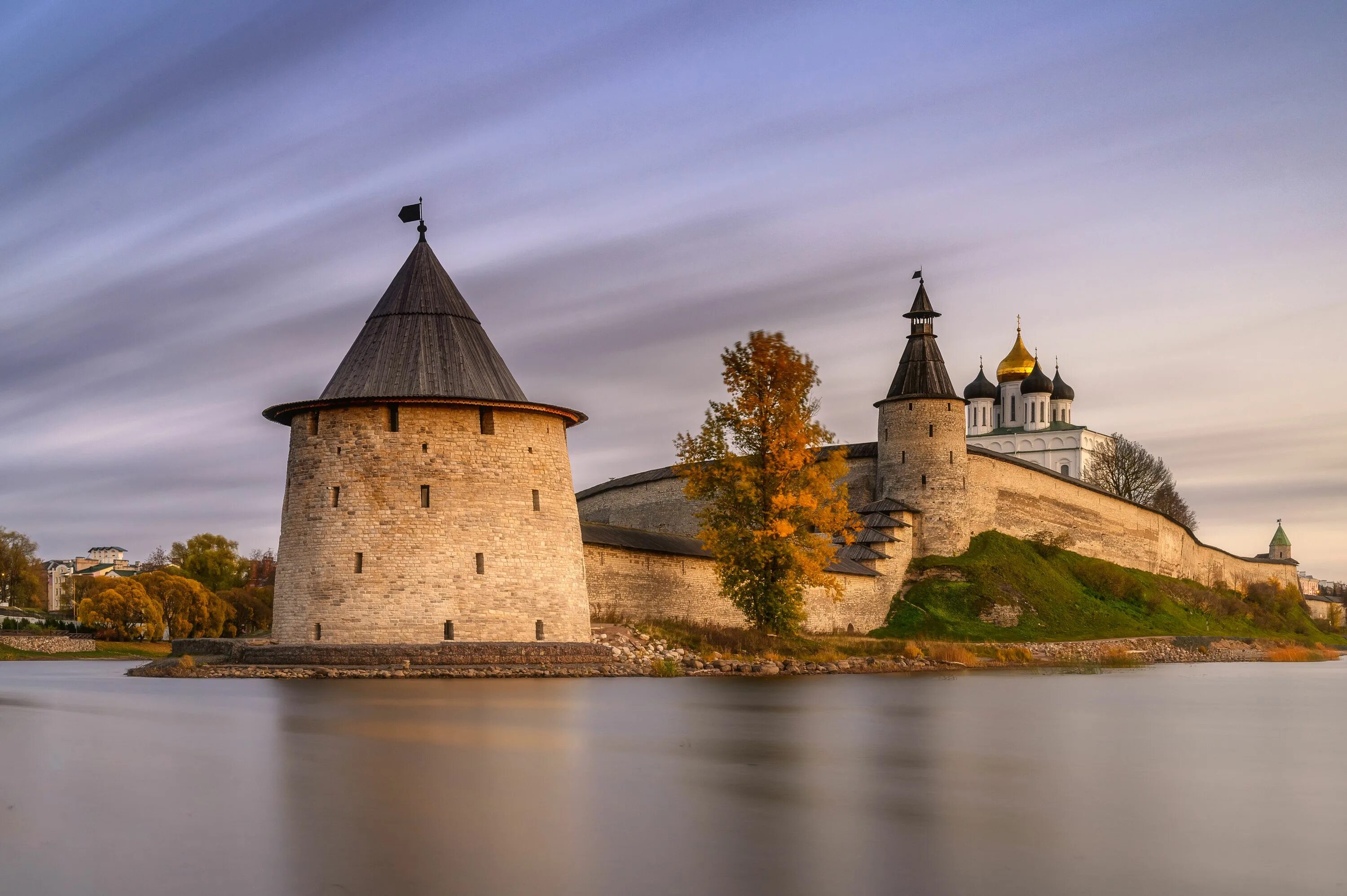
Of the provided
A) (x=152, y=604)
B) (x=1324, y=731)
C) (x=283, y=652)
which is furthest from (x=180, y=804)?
(x=152, y=604)

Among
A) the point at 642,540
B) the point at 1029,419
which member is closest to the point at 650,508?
the point at 642,540

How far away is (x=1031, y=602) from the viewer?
34625 millimetres

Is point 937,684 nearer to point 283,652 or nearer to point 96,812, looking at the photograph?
point 283,652

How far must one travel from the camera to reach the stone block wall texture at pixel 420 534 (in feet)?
66.5

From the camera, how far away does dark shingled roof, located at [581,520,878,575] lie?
25.0m

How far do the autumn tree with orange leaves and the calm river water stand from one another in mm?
10109

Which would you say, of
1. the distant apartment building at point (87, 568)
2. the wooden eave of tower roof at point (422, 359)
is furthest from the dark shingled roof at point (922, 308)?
the distant apartment building at point (87, 568)

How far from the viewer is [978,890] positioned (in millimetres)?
5301

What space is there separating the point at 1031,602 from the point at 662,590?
43.5 ft

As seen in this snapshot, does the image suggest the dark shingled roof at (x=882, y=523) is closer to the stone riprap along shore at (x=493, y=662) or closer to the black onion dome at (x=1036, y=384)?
the stone riprap along shore at (x=493, y=662)

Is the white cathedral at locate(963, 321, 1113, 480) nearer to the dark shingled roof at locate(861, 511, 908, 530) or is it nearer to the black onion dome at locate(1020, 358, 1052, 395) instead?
the black onion dome at locate(1020, 358, 1052, 395)

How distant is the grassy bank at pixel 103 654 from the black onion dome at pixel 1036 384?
46098 mm

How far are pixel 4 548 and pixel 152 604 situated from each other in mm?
27997

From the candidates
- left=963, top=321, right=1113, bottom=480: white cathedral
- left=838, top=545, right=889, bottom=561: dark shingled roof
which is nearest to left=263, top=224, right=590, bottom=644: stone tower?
left=838, top=545, right=889, bottom=561: dark shingled roof
